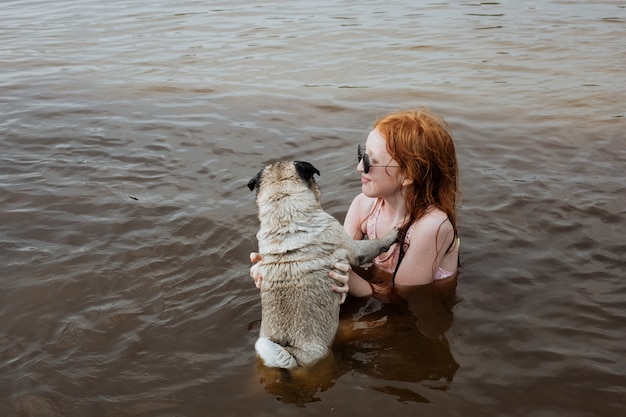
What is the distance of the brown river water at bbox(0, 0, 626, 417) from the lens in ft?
13.4

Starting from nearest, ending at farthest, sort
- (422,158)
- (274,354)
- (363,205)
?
1. (274,354)
2. (422,158)
3. (363,205)

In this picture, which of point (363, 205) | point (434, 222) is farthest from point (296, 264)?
point (363, 205)

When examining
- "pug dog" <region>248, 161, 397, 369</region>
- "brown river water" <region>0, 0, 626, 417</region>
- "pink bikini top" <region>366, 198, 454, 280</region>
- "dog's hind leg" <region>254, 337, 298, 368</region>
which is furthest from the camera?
"pink bikini top" <region>366, 198, 454, 280</region>

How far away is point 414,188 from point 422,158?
254 mm

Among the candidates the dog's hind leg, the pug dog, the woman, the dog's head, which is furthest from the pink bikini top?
the dog's hind leg

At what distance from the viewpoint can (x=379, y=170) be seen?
4.72 metres

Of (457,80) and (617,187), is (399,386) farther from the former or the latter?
(457,80)

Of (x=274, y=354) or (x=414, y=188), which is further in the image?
(x=414, y=188)

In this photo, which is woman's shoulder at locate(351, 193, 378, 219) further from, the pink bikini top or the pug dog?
the pug dog

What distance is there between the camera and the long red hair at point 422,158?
15.1 ft

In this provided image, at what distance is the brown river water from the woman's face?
0.88 meters

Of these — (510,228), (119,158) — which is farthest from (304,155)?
(510,228)

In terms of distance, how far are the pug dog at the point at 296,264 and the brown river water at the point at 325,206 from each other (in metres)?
0.23

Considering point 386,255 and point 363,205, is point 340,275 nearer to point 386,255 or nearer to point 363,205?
point 386,255
